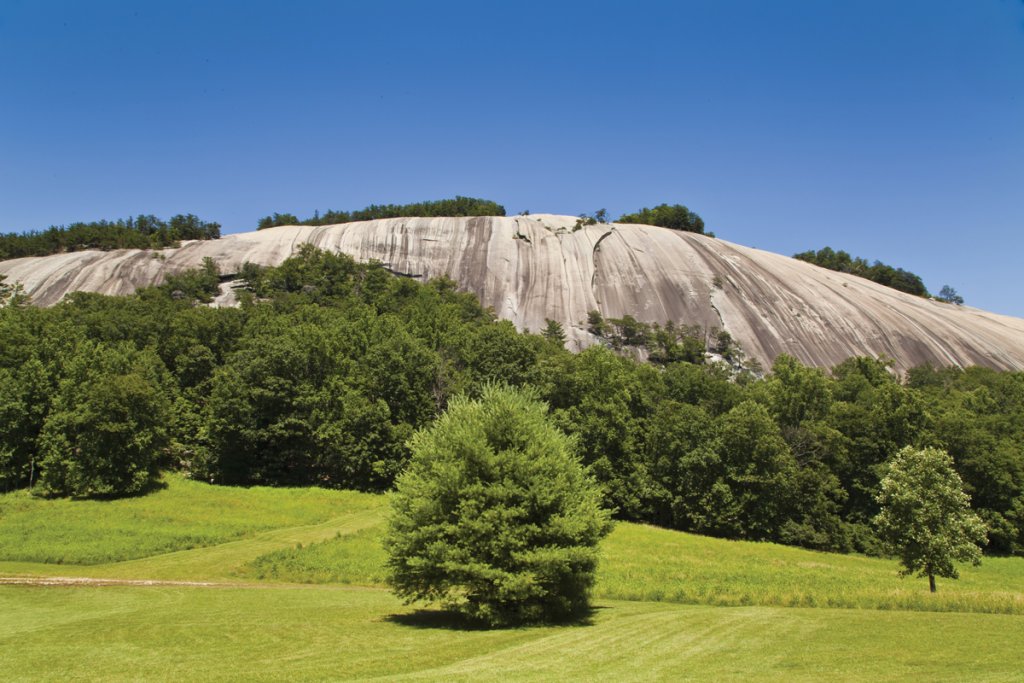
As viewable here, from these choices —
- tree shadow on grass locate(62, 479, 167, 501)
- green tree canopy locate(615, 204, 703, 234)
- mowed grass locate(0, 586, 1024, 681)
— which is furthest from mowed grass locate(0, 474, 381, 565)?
green tree canopy locate(615, 204, 703, 234)

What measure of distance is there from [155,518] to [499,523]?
29673 millimetres

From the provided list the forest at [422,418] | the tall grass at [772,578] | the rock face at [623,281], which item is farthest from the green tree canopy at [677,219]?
the tall grass at [772,578]

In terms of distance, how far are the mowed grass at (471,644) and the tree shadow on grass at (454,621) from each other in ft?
0.50

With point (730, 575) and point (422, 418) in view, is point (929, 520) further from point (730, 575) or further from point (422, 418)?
point (422, 418)

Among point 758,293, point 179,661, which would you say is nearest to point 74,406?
point 179,661

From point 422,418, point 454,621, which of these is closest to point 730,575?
point 454,621

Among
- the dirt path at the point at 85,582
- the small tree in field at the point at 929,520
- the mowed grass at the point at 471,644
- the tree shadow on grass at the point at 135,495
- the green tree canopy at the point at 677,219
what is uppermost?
the green tree canopy at the point at 677,219

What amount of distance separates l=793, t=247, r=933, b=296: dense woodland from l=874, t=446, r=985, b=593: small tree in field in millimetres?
102844

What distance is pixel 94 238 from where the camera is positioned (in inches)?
4124

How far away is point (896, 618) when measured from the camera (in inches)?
789

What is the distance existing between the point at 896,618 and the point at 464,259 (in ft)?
256

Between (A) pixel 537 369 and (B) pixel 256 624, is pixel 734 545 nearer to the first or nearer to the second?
(A) pixel 537 369

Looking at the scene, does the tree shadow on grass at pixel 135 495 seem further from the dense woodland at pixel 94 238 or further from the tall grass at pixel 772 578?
the dense woodland at pixel 94 238

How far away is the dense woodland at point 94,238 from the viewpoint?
103 metres
